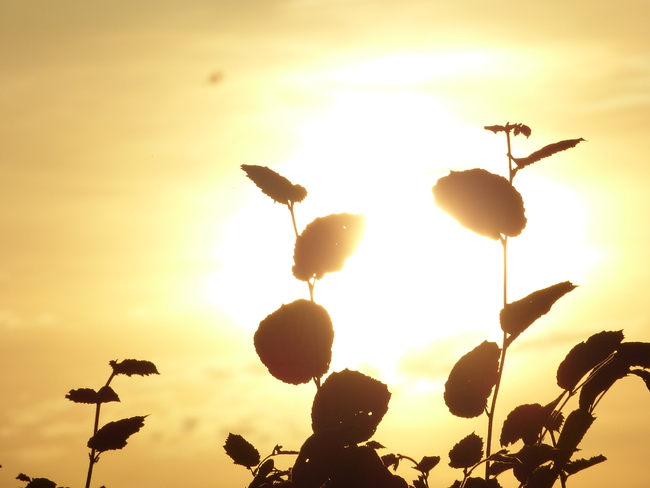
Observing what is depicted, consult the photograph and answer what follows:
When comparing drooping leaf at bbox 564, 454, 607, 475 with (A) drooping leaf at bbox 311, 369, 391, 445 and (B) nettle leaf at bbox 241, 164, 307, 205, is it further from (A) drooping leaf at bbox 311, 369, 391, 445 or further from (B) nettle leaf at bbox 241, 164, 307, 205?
(B) nettle leaf at bbox 241, 164, 307, 205

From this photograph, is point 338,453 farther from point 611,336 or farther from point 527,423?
point 611,336

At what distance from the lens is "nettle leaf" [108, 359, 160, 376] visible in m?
3.75

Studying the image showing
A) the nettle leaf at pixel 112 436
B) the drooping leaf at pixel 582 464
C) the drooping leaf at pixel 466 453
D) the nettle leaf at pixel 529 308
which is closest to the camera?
the nettle leaf at pixel 529 308

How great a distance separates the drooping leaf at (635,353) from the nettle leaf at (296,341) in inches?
42.2

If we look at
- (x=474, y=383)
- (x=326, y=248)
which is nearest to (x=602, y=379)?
(x=474, y=383)

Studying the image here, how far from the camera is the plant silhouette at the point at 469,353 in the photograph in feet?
8.13

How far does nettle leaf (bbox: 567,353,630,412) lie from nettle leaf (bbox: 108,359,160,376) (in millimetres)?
2256

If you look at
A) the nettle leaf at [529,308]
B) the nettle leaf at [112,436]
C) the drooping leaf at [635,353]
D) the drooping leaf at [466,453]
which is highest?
the nettle leaf at [112,436]

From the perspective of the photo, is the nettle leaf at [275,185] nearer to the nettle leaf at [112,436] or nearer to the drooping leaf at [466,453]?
the drooping leaf at [466,453]

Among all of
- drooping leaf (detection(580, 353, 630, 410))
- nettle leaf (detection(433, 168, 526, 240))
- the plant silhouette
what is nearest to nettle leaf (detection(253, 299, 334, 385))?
the plant silhouette

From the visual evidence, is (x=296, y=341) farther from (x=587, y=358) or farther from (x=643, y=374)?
(x=643, y=374)

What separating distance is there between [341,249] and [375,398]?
1.93ft

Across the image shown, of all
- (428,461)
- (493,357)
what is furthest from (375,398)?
(428,461)

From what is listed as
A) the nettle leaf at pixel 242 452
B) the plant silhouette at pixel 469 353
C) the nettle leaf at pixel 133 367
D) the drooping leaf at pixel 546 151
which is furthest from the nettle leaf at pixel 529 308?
the nettle leaf at pixel 133 367
